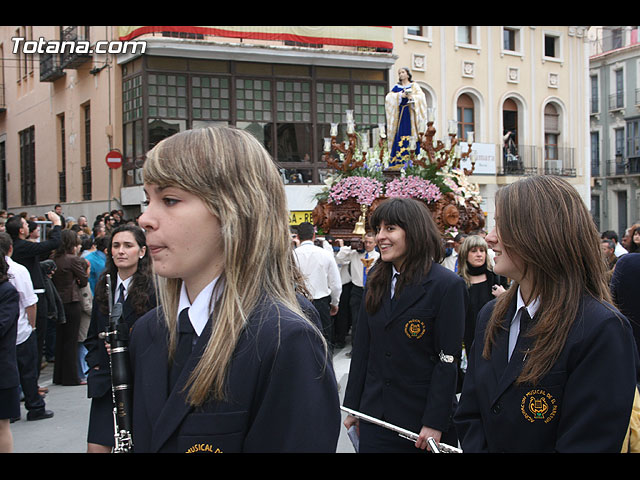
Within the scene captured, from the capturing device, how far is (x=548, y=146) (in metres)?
29.1

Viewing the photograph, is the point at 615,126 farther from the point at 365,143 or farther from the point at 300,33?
the point at 365,143

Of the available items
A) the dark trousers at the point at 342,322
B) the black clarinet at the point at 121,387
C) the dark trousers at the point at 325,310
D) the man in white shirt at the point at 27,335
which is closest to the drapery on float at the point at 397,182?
the dark trousers at the point at 325,310

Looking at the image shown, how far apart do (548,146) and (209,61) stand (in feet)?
52.2

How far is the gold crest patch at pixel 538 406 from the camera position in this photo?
2.20 m

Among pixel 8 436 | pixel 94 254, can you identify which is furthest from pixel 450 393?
pixel 94 254

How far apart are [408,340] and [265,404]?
224 cm

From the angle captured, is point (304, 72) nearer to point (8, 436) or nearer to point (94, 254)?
point (94, 254)

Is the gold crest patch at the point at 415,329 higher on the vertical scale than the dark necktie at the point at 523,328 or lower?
lower

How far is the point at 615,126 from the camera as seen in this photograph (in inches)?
1602

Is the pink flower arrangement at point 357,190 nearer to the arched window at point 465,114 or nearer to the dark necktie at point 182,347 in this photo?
the dark necktie at point 182,347

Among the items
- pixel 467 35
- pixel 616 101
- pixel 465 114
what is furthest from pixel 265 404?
pixel 616 101

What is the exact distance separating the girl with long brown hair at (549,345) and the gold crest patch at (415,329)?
125cm

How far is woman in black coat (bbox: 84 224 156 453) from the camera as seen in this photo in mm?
3645

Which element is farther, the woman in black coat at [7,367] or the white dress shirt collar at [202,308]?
the woman in black coat at [7,367]
